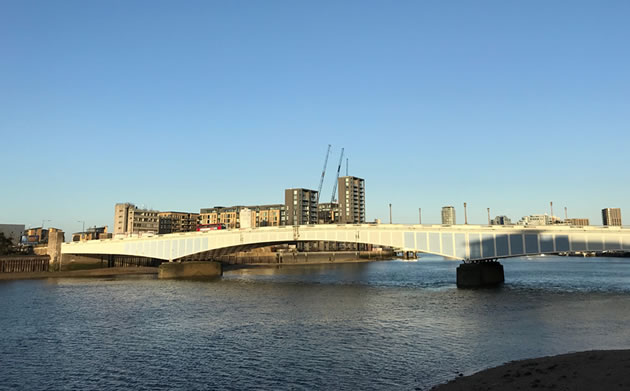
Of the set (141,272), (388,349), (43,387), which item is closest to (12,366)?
(43,387)

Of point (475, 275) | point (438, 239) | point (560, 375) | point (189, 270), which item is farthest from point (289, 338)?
point (189, 270)

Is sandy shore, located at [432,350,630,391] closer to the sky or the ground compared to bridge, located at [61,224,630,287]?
closer to the ground

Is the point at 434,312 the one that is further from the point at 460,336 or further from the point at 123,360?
the point at 123,360

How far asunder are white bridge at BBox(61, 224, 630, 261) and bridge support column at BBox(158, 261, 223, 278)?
8.24 ft

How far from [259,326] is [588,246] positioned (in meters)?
55.5

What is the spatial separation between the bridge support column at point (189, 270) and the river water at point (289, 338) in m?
47.4

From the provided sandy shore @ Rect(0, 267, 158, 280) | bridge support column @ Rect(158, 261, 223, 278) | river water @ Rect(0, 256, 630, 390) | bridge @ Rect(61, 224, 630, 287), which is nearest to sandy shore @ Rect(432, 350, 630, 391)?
river water @ Rect(0, 256, 630, 390)

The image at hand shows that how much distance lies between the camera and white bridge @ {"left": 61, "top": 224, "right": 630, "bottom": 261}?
70500 mm

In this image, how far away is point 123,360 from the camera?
1230 inches

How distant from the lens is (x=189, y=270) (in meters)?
117

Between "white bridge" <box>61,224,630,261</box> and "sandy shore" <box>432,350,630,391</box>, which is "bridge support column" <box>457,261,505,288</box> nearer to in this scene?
"white bridge" <box>61,224,630,261</box>

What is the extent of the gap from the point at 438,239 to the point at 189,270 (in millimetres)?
68042

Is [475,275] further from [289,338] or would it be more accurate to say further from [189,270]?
[189,270]

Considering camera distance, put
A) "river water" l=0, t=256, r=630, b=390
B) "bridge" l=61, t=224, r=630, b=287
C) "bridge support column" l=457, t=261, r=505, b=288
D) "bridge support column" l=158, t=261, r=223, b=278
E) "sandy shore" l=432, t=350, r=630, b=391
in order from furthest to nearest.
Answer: "bridge support column" l=158, t=261, r=223, b=278, "bridge support column" l=457, t=261, r=505, b=288, "bridge" l=61, t=224, r=630, b=287, "river water" l=0, t=256, r=630, b=390, "sandy shore" l=432, t=350, r=630, b=391
